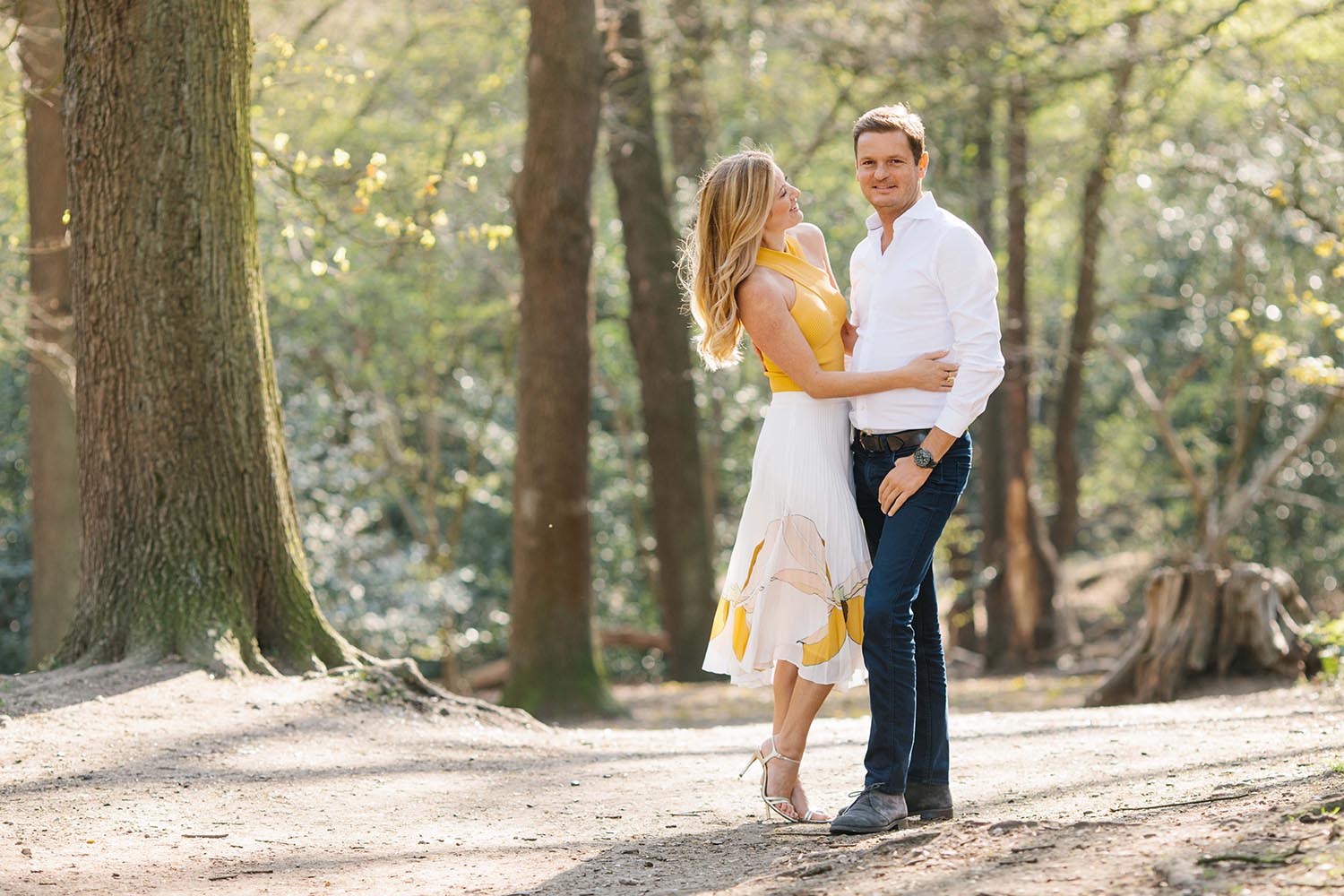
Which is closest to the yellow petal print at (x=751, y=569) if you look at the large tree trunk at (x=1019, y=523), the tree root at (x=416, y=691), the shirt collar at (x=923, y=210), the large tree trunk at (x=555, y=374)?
the shirt collar at (x=923, y=210)

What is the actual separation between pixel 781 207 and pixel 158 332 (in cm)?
328

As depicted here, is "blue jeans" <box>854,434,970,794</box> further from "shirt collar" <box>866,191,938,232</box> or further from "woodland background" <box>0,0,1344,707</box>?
"woodland background" <box>0,0,1344,707</box>

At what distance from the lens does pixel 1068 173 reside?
730 inches

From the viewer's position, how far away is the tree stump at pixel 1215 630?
920 cm

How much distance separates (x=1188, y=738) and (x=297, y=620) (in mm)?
4259

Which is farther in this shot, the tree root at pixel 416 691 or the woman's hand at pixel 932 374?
the tree root at pixel 416 691

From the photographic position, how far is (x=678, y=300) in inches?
579

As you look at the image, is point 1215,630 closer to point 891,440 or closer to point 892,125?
point 891,440

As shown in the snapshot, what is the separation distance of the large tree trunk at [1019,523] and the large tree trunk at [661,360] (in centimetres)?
482

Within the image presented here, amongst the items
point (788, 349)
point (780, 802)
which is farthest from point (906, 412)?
point (780, 802)

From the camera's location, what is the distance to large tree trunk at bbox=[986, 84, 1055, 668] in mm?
Answer: 17625

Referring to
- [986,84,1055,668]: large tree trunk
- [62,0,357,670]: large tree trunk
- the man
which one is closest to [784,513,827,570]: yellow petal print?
the man

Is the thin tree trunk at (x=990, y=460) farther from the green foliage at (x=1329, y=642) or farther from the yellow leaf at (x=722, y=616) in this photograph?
the yellow leaf at (x=722, y=616)

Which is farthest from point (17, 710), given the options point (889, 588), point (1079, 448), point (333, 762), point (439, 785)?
point (1079, 448)
